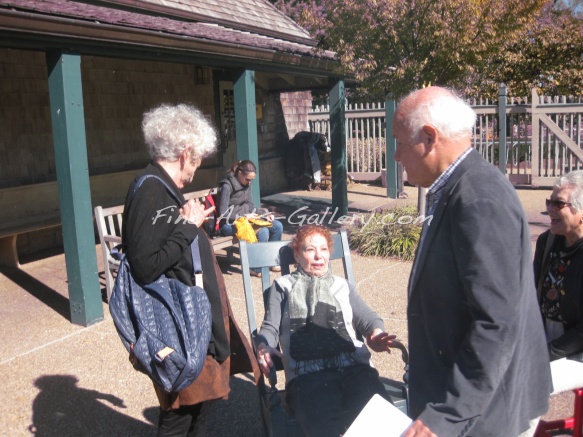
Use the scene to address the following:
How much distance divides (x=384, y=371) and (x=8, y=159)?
240 inches

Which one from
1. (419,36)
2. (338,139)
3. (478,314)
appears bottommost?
(478,314)

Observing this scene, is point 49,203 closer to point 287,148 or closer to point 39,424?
point 39,424

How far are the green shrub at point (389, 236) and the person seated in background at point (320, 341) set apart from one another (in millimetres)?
4552

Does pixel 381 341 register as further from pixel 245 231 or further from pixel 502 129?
pixel 502 129

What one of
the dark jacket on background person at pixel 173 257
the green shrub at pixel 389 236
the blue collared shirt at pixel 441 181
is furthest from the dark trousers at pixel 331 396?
A: the green shrub at pixel 389 236

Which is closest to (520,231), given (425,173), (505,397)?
(425,173)

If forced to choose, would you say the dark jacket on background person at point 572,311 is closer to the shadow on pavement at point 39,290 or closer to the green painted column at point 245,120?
the shadow on pavement at point 39,290

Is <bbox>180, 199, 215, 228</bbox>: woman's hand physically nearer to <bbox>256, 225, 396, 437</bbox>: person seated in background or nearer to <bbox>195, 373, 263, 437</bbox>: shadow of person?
<bbox>256, 225, 396, 437</bbox>: person seated in background

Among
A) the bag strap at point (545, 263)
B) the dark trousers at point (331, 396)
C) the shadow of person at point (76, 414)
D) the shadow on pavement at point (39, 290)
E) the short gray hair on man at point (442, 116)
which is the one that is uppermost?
the short gray hair on man at point (442, 116)

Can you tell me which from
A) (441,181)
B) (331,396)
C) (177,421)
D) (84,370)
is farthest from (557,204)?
(84,370)

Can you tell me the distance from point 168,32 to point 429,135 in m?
5.27

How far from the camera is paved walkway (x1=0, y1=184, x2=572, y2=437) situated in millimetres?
3930

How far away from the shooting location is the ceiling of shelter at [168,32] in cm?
512

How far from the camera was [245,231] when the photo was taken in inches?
276
